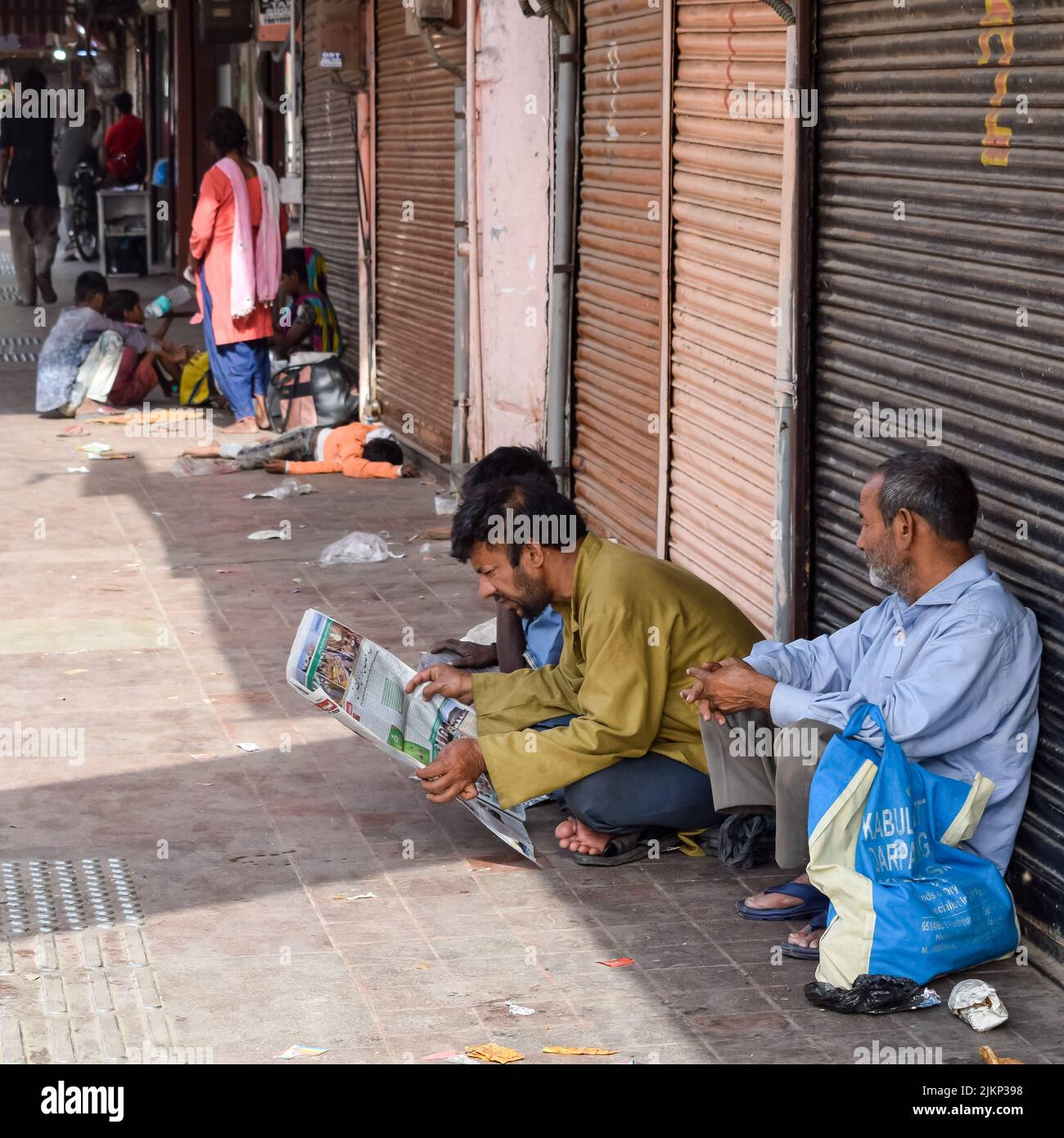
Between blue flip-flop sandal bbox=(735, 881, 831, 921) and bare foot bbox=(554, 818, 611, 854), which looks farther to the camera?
bare foot bbox=(554, 818, 611, 854)

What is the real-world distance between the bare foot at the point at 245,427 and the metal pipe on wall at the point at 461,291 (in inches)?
89.6

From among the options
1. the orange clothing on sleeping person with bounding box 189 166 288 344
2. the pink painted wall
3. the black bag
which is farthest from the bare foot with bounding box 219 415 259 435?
the pink painted wall

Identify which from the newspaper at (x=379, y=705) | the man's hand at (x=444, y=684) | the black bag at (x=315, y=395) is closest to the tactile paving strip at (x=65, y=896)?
the newspaper at (x=379, y=705)

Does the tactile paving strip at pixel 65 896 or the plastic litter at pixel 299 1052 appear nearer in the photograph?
the plastic litter at pixel 299 1052

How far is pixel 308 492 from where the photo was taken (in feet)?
31.2

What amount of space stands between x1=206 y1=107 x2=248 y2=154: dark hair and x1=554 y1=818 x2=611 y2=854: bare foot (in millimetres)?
7292

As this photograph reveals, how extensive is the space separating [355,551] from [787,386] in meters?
3.25

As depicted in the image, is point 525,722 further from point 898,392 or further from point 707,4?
point 707,4

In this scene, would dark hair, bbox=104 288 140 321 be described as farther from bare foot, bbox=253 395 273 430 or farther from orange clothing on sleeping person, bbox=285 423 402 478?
orange clothing on sleeping person, bbox=285 423 402 478

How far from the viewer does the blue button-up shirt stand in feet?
12.1

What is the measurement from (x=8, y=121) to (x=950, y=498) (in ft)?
49.5

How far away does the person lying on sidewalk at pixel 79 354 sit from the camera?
1176 cm

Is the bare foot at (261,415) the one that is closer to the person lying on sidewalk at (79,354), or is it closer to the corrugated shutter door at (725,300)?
the person lying on sidewalk at (79,354)

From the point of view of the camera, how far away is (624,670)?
14.0 feet
